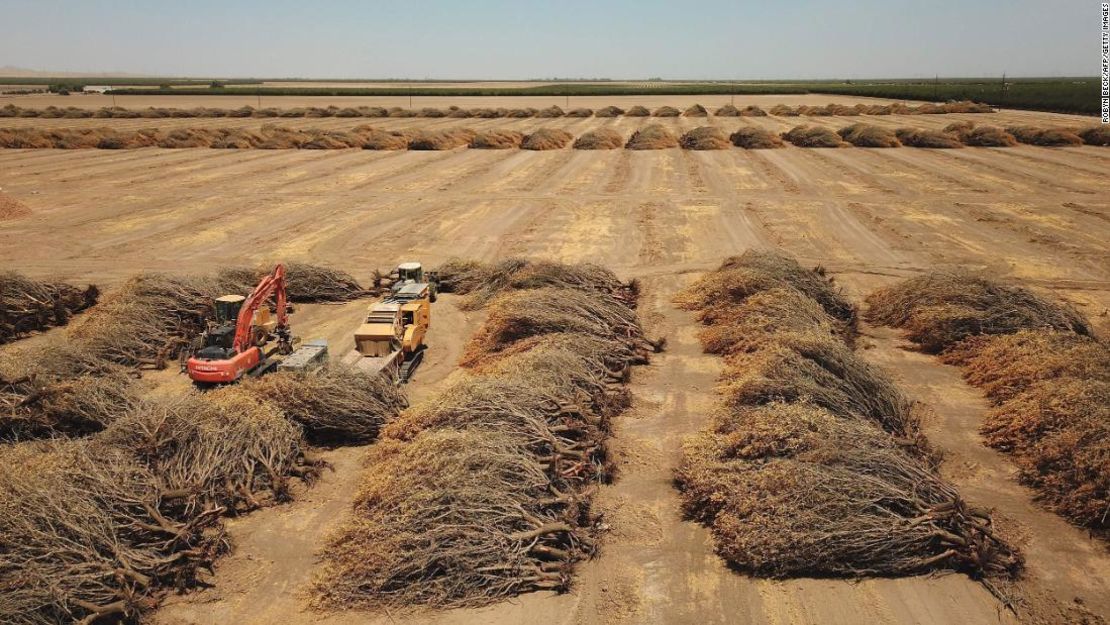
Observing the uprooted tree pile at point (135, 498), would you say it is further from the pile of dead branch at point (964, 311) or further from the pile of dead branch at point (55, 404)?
the pile of dead branch at point (964, 311)

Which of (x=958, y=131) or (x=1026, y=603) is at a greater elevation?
(x=958, y=131)

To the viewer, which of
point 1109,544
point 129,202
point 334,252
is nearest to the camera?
point 1109,544

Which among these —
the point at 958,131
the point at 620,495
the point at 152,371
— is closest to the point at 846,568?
the point at 620,495

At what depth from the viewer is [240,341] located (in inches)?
427

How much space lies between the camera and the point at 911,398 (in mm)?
11312

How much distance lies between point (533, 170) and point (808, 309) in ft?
75.4

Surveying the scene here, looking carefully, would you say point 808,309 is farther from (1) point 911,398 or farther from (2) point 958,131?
(2) point 958,131

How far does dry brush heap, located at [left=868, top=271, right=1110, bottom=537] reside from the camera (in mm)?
8367

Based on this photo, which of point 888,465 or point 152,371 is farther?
point 152,371

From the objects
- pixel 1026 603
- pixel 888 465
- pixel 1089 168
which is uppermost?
pixel 1089 168

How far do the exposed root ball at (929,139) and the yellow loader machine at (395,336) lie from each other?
36578 millimetres

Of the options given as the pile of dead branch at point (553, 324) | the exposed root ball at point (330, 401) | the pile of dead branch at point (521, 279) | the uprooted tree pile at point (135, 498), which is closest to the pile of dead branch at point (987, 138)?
the pile of dead branch at point (521, 279)

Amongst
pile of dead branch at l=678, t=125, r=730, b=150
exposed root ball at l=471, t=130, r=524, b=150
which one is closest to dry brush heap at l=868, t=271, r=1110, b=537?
pile of dead branch at l=678, t=125, r=730, b=150

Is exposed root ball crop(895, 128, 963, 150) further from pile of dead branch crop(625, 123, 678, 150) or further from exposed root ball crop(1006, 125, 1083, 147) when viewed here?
pile of dead branch crop(625, 123, 678, 150)
